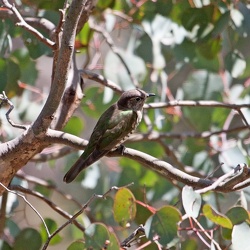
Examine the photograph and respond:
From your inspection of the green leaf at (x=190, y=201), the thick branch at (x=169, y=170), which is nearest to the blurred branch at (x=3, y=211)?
the thick branch at (x=169, y=170)

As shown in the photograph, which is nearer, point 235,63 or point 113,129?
point 113,129

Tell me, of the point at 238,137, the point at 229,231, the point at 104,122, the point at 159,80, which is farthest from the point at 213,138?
the point at 229,231

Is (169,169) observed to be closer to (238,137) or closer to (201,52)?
(201,52)

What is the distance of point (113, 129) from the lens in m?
3.16

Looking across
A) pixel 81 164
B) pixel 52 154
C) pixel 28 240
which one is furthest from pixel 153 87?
pixel 28 240

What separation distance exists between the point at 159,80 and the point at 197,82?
22 centimetres

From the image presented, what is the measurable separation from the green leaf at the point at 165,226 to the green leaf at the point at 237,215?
23cm

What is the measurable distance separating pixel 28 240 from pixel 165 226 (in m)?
0.88

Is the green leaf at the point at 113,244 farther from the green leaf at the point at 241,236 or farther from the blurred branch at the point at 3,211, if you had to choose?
the blurred branch at the point at 3,211

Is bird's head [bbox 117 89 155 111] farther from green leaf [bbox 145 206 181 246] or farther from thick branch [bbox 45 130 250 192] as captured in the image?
green leaf [bbox 145 206 181 246]

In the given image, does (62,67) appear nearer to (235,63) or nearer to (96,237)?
(96,237)

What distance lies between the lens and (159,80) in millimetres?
4016

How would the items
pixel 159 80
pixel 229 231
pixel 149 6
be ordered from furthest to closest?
pixel 159 80 → pixel 149 6 → pixel 229 231

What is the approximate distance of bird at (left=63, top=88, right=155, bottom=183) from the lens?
293 centimetres
